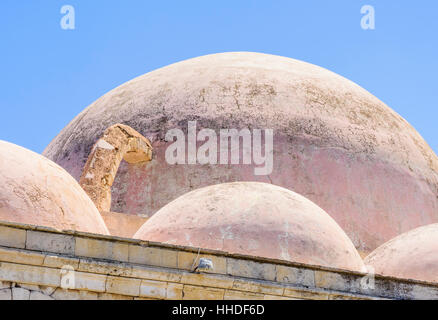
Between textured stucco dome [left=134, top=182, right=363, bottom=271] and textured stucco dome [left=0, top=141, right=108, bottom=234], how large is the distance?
2.34 ft

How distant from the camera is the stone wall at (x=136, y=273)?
6750 mm

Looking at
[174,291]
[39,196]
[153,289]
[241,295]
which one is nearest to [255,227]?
[241,295]

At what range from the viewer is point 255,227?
821cm

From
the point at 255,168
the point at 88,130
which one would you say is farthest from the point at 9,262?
the point at 88,130

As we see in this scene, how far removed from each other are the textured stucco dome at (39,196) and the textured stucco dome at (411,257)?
9.43 feet

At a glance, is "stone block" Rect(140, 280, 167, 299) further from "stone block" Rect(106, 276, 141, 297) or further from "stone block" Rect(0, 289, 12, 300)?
"stone block" Rect(0, 289, 12, 300)

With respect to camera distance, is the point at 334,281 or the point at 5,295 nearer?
the point at 5,295

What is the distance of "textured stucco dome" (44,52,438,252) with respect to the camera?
36.1 feet

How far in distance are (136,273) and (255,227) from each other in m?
1.53

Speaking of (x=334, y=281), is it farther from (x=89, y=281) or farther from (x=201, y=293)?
(x=89, y=281)

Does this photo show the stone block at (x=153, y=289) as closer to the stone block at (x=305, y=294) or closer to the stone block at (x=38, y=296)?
the stone block at (x=38, y=296)
